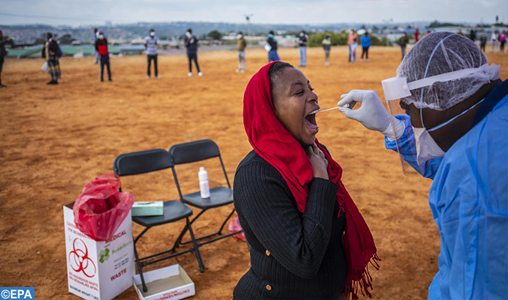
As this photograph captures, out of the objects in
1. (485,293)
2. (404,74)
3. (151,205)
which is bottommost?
(151,205)

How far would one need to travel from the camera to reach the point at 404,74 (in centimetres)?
190

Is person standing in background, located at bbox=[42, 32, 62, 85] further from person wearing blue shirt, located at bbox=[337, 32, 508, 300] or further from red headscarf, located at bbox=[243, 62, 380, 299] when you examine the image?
person wearing blue shirt, located at bbox=[337, 32, 508, 300]

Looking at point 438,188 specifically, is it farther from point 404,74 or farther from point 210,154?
point 210,154

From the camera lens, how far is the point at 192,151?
514 cm

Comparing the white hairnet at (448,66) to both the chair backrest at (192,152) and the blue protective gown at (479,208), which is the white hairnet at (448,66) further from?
the chair backrest at (192,152)

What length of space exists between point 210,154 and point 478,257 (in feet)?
13.1

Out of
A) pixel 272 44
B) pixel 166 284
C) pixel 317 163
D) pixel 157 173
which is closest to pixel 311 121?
pixel 317 163

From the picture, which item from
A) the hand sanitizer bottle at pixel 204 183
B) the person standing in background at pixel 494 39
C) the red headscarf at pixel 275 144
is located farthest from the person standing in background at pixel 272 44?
the person standing in background at pixel 494 39

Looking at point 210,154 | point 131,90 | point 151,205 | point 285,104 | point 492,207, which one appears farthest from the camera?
point 131,90

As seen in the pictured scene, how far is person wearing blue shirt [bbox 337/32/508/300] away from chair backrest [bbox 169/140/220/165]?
3.43 metres

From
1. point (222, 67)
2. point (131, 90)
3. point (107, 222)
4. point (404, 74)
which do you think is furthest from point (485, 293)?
point (222, 67)

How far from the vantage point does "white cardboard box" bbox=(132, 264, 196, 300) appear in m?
3.80

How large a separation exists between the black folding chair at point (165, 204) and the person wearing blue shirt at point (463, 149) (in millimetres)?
2880

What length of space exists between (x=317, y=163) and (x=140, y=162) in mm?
3136
